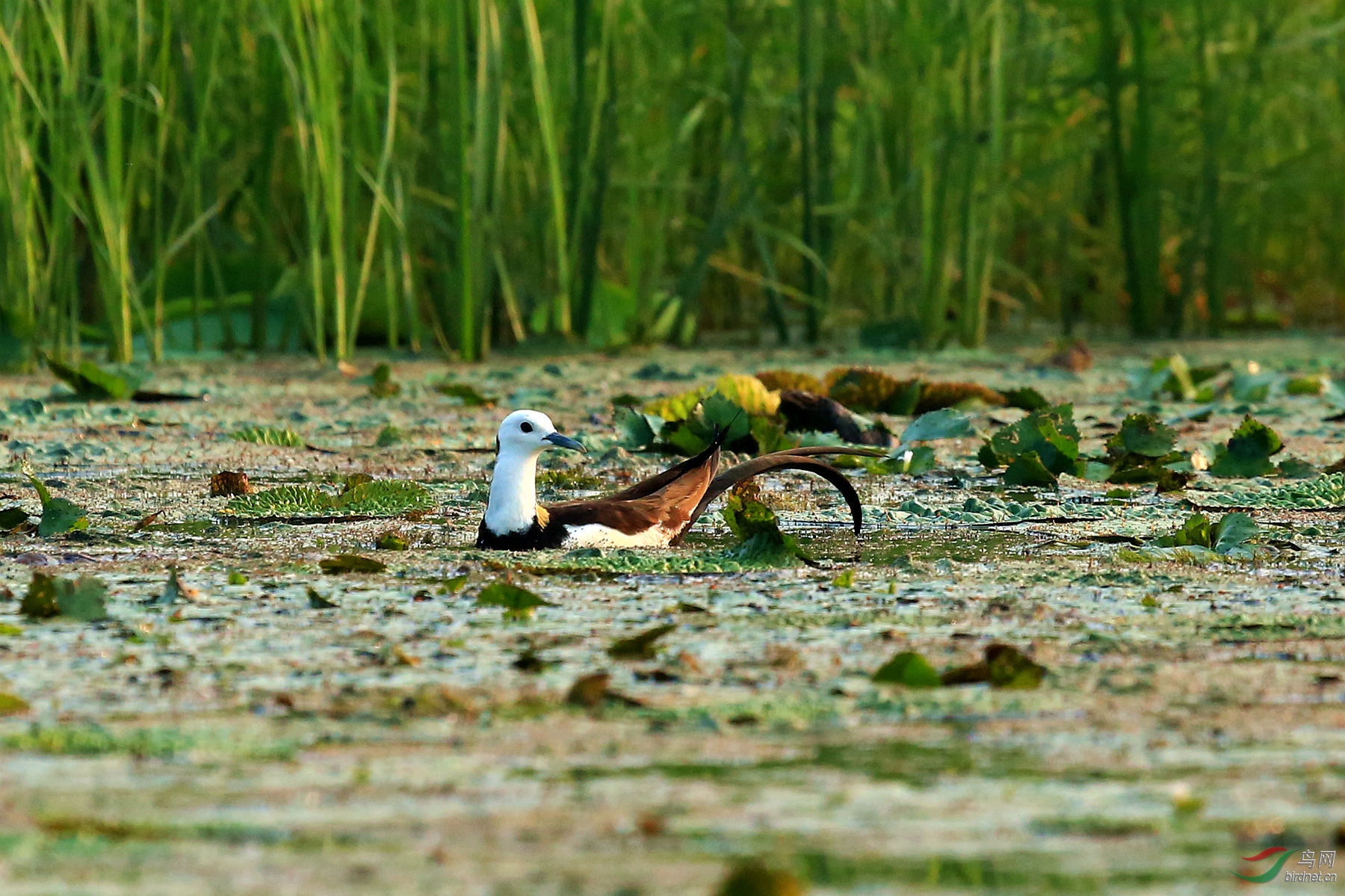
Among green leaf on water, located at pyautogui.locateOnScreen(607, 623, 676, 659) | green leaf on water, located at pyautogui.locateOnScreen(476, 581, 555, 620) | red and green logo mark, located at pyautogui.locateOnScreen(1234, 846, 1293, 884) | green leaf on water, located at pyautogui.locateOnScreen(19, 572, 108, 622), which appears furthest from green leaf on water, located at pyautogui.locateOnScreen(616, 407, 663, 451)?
red and green logo mark, located at pyautogui.locateOnScreen(1234, 846, 1293, 884)

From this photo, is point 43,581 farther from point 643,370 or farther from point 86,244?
point 86,244

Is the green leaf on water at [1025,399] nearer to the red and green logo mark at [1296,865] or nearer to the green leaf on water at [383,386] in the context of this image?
the green leaf on water at [383,386]

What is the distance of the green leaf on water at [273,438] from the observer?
14.4ft

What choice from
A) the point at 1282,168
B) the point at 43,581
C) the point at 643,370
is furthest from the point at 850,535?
the point at 1282,168

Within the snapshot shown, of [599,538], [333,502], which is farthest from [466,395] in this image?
[599,538]

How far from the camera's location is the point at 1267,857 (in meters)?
1.47

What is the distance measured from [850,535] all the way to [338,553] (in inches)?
33.1

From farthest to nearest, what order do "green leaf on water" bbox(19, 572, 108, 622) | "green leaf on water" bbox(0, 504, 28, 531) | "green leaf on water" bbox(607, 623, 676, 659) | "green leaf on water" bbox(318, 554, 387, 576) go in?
"green leaf on water" bbox(0, 504, 28, 531) < "green leaf on water" bbox(318, 554, 387, 576) < "green leaf on water" bbox(19, 572, 108, 622) < "green leaf on water" bbox(607, 623, 676, 659)

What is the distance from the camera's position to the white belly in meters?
3.05

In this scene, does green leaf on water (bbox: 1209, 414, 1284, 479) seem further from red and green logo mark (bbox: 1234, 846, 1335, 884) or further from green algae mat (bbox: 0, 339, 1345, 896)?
red and green logo mark (bbox: 1234, 846, 1335, 884)

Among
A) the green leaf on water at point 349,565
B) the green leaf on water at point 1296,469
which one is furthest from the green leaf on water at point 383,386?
the green leaf on water at point 349,565

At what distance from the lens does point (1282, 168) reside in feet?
25.6

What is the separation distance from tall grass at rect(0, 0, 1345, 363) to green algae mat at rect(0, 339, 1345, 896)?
1.74 meters

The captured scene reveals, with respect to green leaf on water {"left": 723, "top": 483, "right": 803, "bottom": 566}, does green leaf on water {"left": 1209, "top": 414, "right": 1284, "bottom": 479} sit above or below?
above
